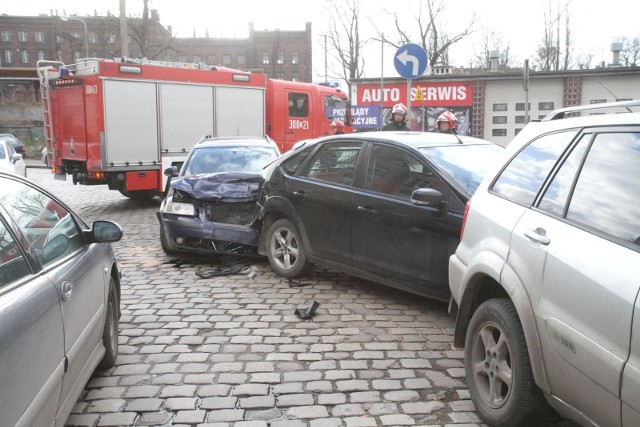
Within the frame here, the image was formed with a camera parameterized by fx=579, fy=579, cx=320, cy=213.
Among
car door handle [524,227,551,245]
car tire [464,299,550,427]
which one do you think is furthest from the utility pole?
car door handle [524,227,551,245]

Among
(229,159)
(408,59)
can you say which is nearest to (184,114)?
(229,159)

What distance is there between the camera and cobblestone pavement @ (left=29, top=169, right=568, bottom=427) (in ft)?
11.0

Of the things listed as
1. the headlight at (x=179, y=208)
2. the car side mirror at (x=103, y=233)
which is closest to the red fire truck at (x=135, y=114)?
the headlight at (x=179, y=208)

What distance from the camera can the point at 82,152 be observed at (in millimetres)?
12766

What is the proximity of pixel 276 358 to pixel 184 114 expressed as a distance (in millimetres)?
10661

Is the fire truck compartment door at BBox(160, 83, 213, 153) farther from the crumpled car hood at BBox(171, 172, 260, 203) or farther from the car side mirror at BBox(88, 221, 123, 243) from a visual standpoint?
the car side mirror at BBox(88, 221, 123, 243)

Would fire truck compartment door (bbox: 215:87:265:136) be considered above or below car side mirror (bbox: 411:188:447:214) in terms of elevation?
above

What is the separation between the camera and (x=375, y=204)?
17.3 ft

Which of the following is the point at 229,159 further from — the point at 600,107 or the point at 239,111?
the point at 239,111

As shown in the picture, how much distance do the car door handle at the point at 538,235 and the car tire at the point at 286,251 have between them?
11.7 feet

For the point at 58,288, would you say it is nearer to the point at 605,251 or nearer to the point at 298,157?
the point at 605,251

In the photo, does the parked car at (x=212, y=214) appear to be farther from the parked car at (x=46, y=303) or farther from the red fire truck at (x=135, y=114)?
the red fire truck at (x=135, y=114)

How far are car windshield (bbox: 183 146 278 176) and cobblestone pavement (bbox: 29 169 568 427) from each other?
84.7 inches

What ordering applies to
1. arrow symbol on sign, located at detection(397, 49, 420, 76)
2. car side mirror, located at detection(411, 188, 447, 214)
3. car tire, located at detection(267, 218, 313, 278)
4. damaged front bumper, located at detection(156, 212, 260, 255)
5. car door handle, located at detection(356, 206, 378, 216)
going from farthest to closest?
arrow symbol on sign, located at detection(397, 49, 420, 76)
damaged front bumper, located at detection(156, 212, 260, 255)
car tire, located at detection(267, 218, 313, 278)
car door handle, located at detection(356, 206, 378, 216)
car side mirror, located at detection(411, 188, 447, 214)
